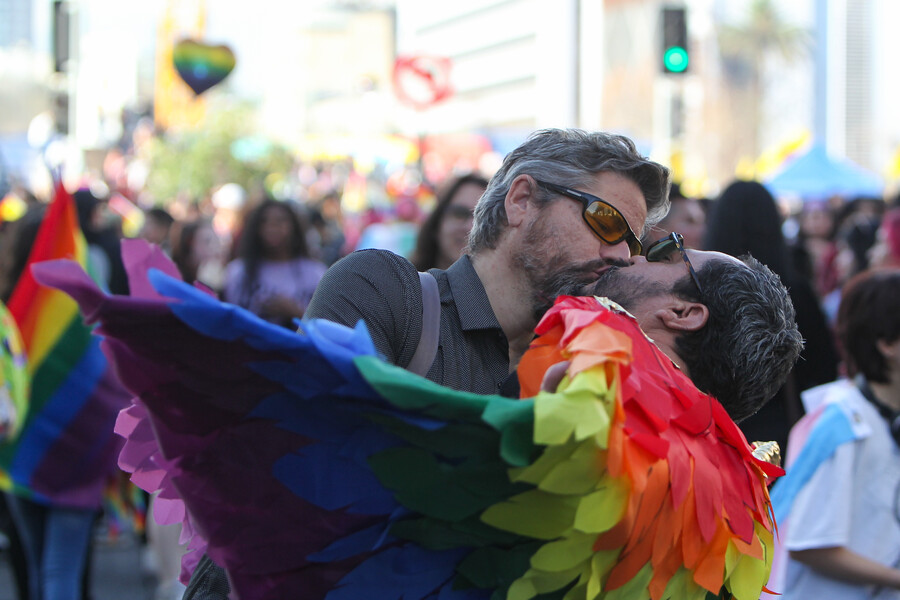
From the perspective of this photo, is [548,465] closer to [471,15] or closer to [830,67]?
[830,67]

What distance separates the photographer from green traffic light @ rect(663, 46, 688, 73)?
30.5 ft

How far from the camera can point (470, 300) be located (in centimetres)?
209

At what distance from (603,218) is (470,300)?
30 centimetres

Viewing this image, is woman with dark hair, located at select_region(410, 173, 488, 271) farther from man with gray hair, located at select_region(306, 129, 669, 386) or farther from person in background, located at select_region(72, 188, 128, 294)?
man with gray hair, located at select_region(306, 129, 669, 386)

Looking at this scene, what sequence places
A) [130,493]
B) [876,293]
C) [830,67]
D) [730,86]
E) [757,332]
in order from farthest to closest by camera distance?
[830,67], [730,86], [130,493], [876,293], [757,332]

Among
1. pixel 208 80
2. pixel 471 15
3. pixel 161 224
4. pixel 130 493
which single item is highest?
pixel 471 15

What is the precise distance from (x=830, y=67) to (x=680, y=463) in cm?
10670

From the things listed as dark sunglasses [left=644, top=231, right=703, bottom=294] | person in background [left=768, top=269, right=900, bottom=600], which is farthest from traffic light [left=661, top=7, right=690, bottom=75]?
dark sunglasses [left=644, top=231, right=703, bottom=294]

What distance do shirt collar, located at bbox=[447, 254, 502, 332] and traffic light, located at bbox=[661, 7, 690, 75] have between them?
300 inches

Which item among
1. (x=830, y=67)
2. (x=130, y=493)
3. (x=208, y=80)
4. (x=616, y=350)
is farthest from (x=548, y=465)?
(x=830, y=67)

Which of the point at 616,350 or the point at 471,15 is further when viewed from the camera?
the point at 471,15

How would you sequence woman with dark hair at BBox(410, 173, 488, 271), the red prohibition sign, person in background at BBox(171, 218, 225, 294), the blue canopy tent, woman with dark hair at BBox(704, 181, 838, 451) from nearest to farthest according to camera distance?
woman with dark hair at BBox(704, 181, 838, 451), woman with dark hair at BBox(410, 173, 488, 271), person in background at BBox(171, 218, 225, 294), the blue canopy tent, the red prohibition sign

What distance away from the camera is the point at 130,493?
4898 millimetres

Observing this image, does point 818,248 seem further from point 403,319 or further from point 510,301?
point 403,319
